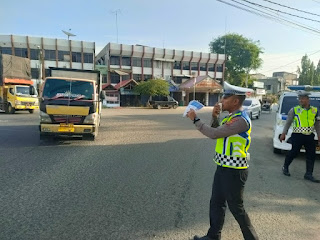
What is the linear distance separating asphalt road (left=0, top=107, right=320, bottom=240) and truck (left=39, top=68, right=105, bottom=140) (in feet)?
2.46

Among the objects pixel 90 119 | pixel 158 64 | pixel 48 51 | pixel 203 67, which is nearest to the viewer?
pixel 90 119

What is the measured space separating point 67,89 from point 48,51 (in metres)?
37.2

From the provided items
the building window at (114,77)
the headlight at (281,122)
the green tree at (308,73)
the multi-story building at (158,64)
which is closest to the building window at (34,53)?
the multi-story building at (158,64)

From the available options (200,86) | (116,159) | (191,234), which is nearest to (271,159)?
(116,159)

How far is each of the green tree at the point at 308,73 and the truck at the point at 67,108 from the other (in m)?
57.0

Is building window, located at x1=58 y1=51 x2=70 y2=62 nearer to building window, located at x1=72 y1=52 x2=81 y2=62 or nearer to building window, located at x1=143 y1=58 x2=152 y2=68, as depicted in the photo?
building window, located at x1=72 y1=52 x2=81 y2=62

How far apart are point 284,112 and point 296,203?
14.6ft

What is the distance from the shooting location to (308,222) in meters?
3.44

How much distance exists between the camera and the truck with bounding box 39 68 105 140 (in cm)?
782

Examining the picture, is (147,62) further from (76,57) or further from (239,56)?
(239,56)

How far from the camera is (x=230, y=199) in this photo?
2639mm

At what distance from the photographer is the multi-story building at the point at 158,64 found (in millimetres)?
42219

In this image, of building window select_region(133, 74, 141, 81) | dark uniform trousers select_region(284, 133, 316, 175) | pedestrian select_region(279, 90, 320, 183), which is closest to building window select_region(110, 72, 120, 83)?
building window select_region(133, 74, 141, 81)

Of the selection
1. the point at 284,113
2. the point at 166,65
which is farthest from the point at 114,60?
the point at 284,113
